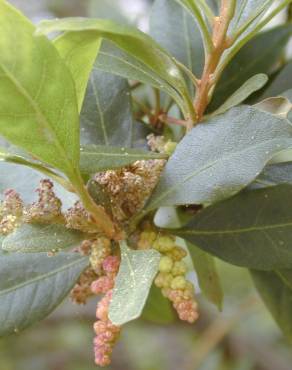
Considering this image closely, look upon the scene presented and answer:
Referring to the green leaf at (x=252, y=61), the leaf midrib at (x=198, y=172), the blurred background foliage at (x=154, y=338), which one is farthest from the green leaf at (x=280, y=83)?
the blurred background foliage at (x=154, y=338)

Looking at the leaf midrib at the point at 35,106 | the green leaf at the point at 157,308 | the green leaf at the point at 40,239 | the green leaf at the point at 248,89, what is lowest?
the green leaf at the point at 157,308

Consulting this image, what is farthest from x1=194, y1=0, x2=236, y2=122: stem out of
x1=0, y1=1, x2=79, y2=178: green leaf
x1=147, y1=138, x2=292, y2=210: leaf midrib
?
x1=0, y1=1, x2=79, y2=178: green leaf

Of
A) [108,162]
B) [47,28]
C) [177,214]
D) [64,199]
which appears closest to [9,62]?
[47,28]

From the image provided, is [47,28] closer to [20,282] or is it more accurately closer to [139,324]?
[20,282]

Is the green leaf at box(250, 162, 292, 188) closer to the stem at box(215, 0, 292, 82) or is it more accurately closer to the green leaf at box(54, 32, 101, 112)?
the stem at box(215, 0, 292, 82)

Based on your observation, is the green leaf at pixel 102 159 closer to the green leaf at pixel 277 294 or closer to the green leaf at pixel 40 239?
the green leaf at pixel 40 239

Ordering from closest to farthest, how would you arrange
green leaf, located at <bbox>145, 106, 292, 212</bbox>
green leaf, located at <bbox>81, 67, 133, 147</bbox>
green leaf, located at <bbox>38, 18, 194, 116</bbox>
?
green leaf, located at <bbox>38, 18, 194, 116</bbox> → green leaf, located at <bbox>145, 106, 292, 212</bbox> → green leaf, located at <bbox>81, 67, 133, 147</bbox>
